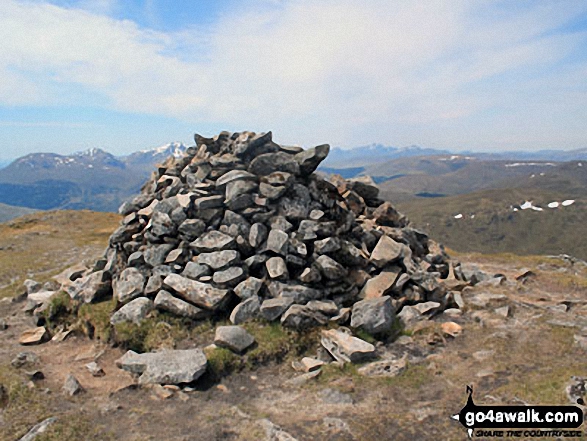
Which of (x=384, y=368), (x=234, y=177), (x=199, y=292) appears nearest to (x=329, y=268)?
(x=384, y=368)

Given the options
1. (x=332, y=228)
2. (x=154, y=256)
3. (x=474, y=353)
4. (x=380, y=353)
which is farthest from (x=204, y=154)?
(x=474, y=353)

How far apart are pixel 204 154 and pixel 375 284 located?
13.7m

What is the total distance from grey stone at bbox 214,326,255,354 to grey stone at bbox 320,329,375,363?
3264 mm

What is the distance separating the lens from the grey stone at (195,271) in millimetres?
19078

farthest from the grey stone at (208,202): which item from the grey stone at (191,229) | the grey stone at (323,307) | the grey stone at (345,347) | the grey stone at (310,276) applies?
the grey stone at (345,347)

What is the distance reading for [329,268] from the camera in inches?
768

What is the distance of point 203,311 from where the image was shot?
18172 millimetres

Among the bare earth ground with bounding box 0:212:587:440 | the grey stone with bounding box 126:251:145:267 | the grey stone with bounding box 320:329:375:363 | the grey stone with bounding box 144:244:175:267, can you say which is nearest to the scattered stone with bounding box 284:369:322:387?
the bare earth ground with bounding box 0:212:587:440

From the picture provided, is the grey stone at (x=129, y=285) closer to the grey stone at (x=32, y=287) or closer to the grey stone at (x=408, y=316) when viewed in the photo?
the grey stone at (x=32, y=287)

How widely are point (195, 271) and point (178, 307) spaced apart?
1970mm

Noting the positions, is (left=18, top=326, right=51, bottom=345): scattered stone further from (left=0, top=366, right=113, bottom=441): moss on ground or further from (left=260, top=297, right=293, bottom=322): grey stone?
(left=260, top=297, right=293, bottom=322): grey stone

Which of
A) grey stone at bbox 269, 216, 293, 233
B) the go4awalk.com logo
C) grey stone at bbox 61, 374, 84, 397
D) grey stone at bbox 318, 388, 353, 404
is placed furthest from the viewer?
grey stone at bbox 269, 216, 293, 233

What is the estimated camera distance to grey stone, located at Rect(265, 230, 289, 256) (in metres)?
19.7

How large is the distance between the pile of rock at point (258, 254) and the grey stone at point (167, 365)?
9.12 ft
